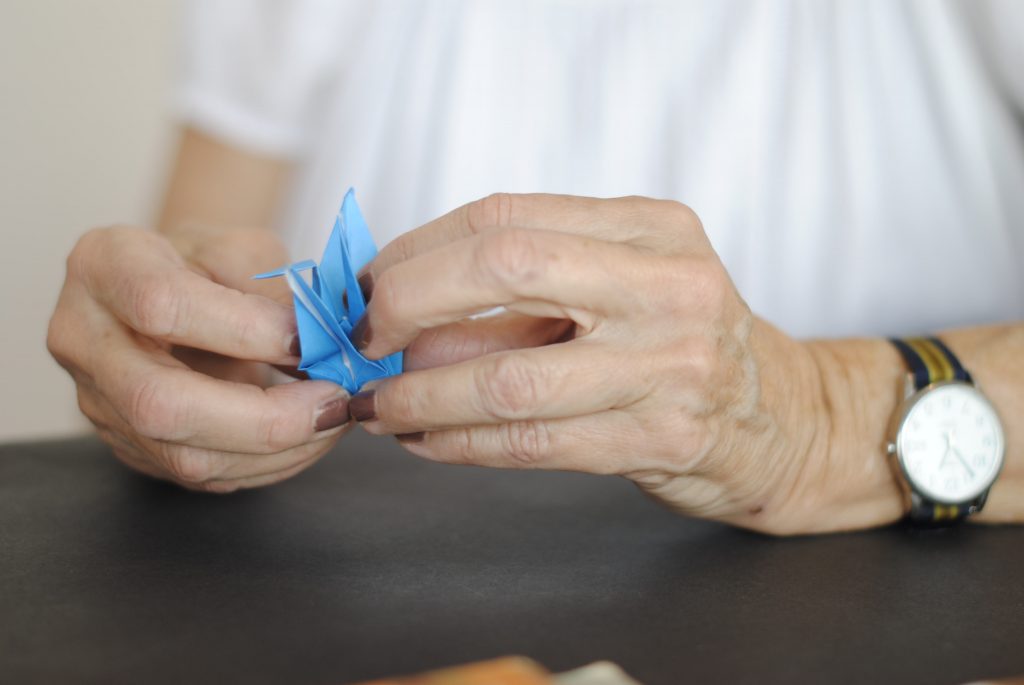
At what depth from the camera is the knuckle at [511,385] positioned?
502 mm

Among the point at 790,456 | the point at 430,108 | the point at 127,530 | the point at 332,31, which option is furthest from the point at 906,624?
the point at 332,31

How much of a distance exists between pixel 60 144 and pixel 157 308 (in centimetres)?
169

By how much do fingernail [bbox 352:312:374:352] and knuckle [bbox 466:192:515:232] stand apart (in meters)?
0.08

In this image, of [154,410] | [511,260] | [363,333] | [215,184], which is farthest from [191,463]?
[215,184]

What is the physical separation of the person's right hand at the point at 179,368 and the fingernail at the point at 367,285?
44mm

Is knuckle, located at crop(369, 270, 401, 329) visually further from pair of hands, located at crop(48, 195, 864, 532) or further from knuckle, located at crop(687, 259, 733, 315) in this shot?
knuckle, located at crop(687, 259, 733, 315)

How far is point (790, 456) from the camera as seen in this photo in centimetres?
63

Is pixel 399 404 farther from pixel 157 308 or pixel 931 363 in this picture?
pixel 931 363

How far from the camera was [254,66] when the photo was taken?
3.92 feet

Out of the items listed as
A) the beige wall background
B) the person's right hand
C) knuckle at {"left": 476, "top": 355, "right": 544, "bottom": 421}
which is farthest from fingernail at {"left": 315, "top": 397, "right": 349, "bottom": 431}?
the beige wall background

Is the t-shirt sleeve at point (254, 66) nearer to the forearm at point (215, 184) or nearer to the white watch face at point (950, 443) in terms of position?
the forearm at point (215, 184)

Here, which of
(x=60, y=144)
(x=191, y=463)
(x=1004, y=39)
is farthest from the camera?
(x=60, y=144)

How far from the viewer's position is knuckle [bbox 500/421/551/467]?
54cm

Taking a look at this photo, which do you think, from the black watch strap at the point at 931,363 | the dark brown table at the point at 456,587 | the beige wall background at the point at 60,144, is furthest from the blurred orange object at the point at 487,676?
the beige wall background at the point at 60,144
